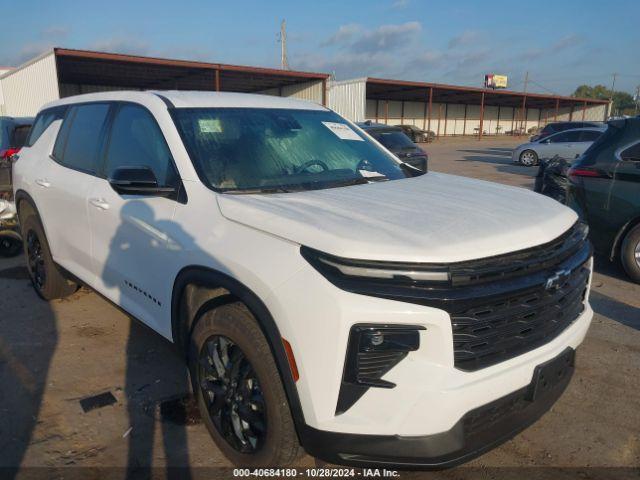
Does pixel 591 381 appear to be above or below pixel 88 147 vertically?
below

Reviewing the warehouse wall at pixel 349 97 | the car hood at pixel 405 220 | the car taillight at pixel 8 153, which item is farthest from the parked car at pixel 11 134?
the warehouse wall at pixel 349 97

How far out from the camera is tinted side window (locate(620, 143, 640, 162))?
5.20 m

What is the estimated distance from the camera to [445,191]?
2.95 meters

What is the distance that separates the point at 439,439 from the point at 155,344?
8.72ft

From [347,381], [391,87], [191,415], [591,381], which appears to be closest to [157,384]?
[191,415]

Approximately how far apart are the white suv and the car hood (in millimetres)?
11

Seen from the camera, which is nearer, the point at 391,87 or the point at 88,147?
the point at 88,147

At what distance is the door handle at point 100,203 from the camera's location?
10.9 ft

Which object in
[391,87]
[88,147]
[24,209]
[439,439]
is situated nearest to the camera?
[439,439]

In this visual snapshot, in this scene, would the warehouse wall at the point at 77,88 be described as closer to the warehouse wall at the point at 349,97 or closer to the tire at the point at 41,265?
the warehouse wall at the point at 349,97

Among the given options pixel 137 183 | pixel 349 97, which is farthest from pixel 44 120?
pixel 349 97

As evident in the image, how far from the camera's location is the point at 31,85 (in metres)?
18.9

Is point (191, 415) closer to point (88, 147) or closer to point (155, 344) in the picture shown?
point (155, 344)

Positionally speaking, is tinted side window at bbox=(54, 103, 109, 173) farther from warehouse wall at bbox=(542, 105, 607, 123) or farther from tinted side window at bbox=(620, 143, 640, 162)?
warehouse wall at bbox=(542, 105, 607, 123)
